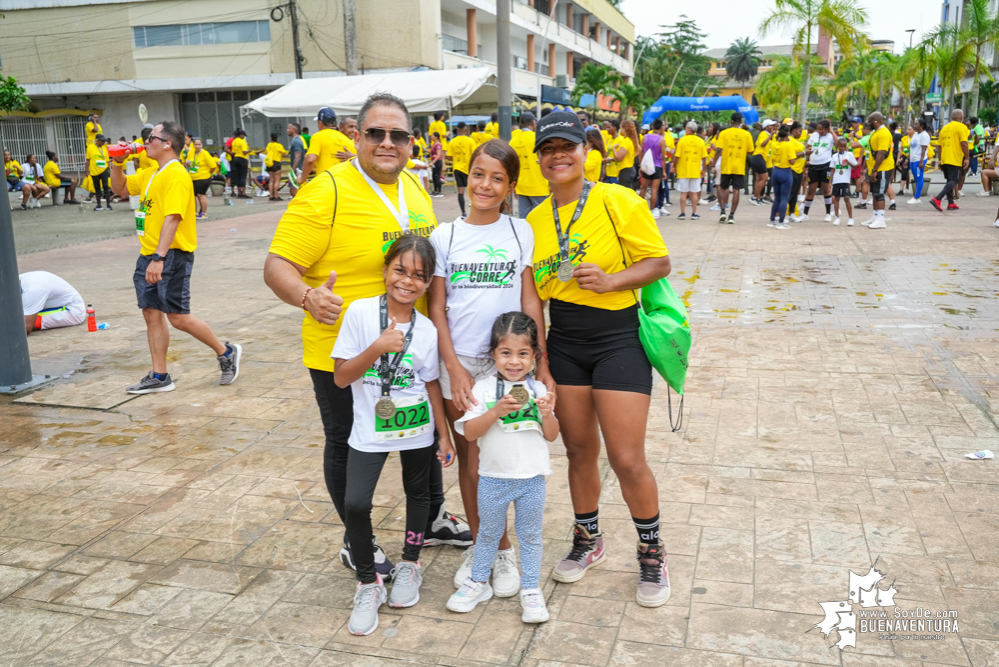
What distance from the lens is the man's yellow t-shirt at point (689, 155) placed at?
15.4m

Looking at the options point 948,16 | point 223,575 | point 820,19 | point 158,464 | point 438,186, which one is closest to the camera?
point 223,575

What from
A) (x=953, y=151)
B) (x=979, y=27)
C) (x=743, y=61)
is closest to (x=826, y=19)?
(x=979, y=27)

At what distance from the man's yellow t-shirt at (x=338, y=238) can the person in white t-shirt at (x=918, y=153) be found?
1672 centimetres

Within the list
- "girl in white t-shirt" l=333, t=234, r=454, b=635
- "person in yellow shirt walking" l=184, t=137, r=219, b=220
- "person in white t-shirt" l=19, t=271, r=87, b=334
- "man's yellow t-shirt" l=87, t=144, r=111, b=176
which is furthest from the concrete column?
"girl in white t-shirt" l=333, t=234, r=454, b=635

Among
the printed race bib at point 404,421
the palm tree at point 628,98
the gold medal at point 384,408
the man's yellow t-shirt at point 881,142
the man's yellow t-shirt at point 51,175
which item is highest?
the palm tree at point 628,98

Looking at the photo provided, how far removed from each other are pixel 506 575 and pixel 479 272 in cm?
119

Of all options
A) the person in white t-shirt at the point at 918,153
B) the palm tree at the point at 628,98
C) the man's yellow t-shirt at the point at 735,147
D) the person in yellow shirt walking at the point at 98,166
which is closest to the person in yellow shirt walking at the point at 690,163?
the man's yellow t-shirt at the point at 735,147

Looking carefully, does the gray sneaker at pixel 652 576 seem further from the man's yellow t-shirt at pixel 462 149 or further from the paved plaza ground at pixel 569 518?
the man's yellow t-shirt at pixel 462 149

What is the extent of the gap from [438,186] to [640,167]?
325 inches

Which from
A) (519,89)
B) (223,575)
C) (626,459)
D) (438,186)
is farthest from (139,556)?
(519,89)

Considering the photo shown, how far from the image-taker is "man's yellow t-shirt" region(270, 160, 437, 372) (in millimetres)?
3029

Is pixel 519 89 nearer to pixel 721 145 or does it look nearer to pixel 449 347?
pixel 721 145

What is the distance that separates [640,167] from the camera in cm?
1588

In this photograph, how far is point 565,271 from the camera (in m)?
3.04
